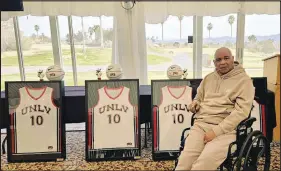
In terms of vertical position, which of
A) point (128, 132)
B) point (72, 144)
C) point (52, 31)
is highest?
point (52, 31)

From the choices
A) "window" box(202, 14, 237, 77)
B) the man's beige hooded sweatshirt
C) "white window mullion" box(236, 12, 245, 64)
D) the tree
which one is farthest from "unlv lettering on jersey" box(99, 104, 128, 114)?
the tree

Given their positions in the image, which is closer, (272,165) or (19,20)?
(272,165)

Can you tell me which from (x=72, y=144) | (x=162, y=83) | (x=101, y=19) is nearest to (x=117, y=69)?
(x=162, y=83)

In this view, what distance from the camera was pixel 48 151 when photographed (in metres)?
3.01

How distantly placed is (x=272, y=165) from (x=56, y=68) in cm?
237

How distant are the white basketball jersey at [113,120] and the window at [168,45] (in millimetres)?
1980

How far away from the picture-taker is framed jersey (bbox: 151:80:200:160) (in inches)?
119

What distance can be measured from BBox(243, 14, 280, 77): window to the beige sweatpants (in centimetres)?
297

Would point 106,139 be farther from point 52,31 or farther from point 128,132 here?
point 52,31

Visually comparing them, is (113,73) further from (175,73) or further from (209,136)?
(209,136)

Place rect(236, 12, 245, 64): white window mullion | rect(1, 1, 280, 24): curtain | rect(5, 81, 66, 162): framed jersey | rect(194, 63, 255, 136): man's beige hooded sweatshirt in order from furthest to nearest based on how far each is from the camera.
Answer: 1. rect(236, 12, 245, 64): white window mullion
2. rect(1, 1, 280, 24): curtain
3. rect(5, 81, 66, 162): framed jersey
4. rect(194, 63, 255, 136): man's beige hooded sweatshirt

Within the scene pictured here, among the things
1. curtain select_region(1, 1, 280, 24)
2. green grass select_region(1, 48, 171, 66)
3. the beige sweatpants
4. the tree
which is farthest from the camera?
green grass select_region(1, 48, 171, 66)

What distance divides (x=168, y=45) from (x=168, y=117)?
248 centimetres

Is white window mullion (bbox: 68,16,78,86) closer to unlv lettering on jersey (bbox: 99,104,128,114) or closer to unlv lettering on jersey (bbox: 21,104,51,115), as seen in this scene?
unlv lettering on jersey (bbox: 21,104,51,115)
